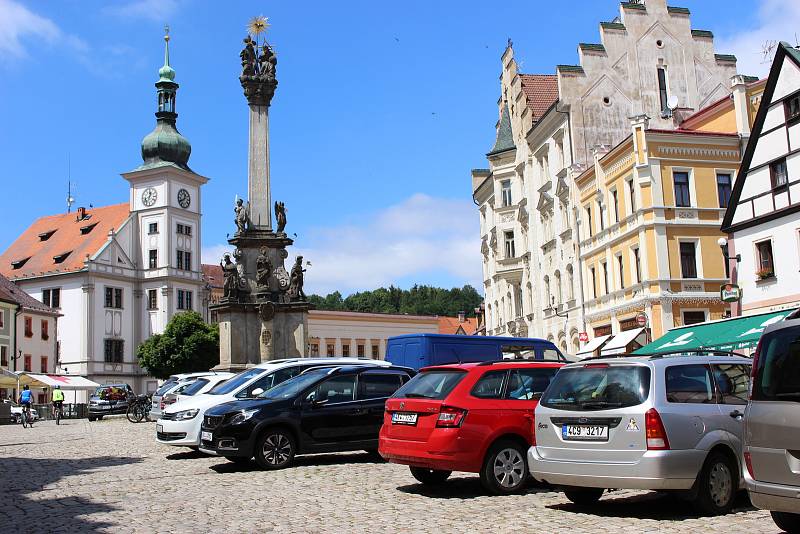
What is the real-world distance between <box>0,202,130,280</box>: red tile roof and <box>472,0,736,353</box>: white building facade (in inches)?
2038

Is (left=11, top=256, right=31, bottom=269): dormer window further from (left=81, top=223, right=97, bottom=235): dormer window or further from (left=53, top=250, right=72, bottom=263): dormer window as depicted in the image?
(left=81, top=223, right=97, bottom=235): dormer window

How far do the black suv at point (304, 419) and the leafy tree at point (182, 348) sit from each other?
208ft

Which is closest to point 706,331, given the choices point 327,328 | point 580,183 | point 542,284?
point 580,183

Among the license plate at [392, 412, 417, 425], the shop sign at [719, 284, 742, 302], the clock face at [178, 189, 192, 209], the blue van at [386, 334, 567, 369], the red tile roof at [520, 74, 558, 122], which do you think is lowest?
the license plate at [392, 412, 417, 425]

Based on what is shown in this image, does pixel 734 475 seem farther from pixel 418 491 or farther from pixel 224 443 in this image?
pixel 224 443

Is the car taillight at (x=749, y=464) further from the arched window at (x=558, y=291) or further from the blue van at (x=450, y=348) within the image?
the arched window at (x=558, y=291)

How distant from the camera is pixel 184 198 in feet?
302

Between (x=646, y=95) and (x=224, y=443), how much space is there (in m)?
37.3

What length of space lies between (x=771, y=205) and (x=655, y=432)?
2030 cm

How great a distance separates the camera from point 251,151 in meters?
35.9

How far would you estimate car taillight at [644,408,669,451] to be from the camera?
30.8 ft

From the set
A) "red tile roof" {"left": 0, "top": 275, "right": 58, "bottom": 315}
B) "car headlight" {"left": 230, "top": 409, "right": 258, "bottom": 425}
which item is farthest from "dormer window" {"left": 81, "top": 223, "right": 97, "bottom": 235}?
"car headlight" {"left": 230, "top": 409, "right": 258, "bottom": 425}

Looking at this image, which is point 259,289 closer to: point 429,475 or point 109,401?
point 109,401

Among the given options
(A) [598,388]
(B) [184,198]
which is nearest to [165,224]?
(B) [184,198]
